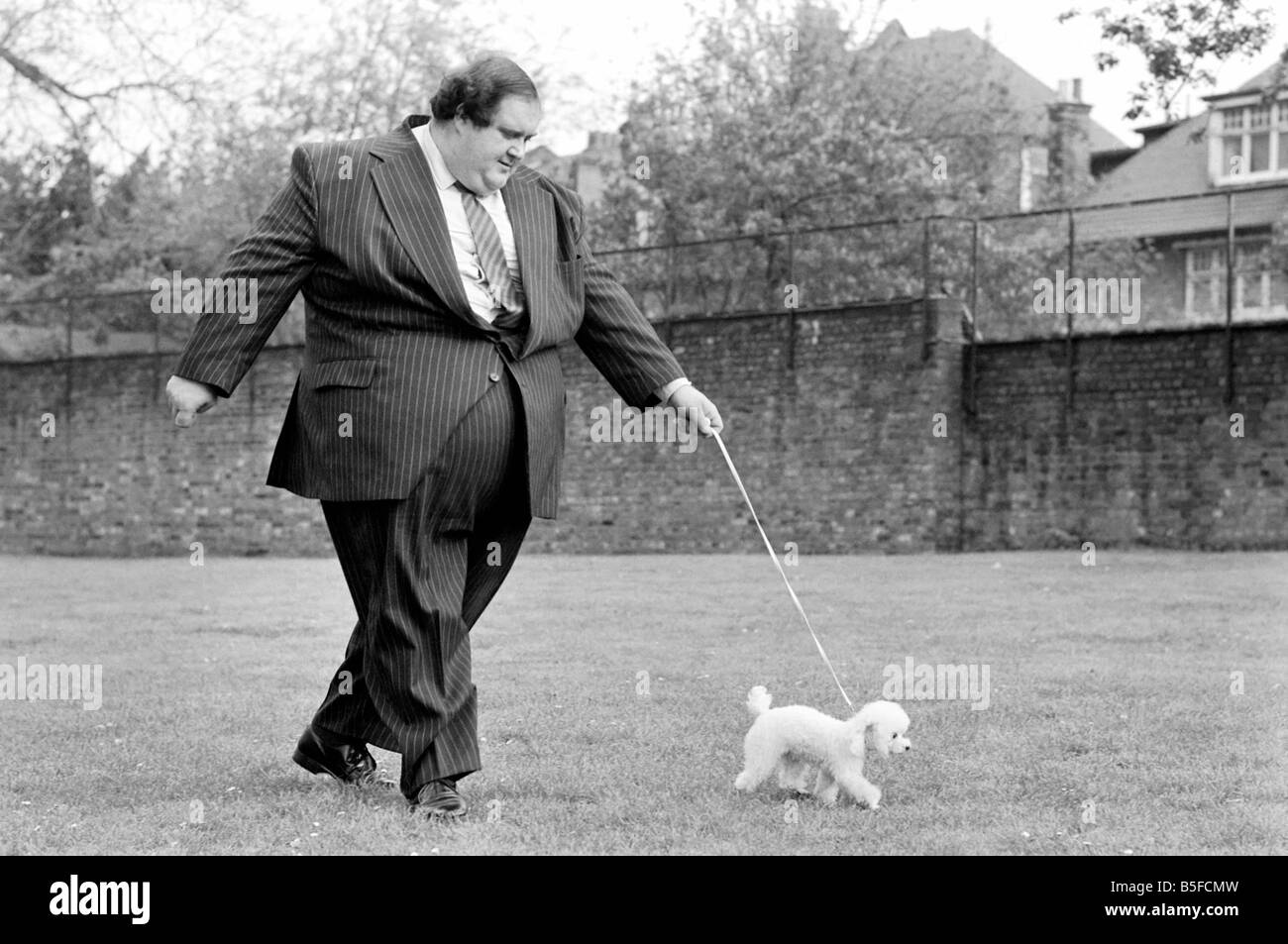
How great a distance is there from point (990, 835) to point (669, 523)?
1859 centimetres

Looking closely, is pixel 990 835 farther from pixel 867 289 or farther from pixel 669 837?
pixel 867 289

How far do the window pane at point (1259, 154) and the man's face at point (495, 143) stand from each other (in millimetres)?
40332

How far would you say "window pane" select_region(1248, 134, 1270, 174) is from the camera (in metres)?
42.3

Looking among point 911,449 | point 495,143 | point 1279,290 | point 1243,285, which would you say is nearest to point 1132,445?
point 911,449

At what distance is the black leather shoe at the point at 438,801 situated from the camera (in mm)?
4945

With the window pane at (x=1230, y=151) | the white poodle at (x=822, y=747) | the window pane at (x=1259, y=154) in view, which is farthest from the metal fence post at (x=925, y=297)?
the window pane at (x=1259, y=154)

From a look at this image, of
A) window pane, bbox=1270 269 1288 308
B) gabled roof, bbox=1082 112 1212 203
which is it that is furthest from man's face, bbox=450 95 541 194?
gabled roof, bbox=1082 112 1212 203

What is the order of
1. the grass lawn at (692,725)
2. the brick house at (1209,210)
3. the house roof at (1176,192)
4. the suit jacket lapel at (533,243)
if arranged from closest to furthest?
the grass lawn at (692,725), the suit jacket lapel at (533,243), the brick house at (1209,210), the house roof at (1176,192)

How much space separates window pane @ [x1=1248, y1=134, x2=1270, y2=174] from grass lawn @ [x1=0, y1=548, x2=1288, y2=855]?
1174 inches

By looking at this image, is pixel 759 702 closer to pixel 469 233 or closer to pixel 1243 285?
pixel 469 233

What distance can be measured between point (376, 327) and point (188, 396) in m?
0.55

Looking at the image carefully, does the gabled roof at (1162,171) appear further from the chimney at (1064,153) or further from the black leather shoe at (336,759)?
the black leather shoe at (336,759)

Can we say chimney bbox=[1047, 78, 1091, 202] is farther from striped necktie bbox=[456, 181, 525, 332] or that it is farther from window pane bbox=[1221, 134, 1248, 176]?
striped necktie bbox=[456, 181, 525, 332]
